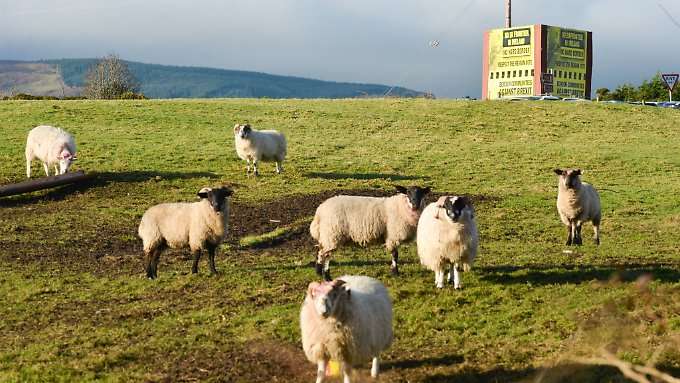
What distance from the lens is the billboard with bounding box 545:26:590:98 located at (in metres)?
66.4

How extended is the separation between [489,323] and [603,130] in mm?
31643

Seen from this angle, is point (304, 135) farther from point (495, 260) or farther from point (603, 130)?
point (495, 260)

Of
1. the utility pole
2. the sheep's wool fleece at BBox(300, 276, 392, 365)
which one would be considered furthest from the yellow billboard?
the sheep's wool fleece at BBox(300, 276, 392, 365)

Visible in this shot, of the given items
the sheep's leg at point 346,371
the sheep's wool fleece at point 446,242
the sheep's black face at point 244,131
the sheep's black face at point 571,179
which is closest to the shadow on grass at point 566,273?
the sheep's wool fleece at point 446,242

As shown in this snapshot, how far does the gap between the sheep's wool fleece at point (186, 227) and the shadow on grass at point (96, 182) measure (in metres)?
10.8

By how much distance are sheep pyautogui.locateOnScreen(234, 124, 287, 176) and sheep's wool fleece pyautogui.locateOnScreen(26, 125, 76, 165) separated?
588 cm

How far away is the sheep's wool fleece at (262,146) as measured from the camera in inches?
1113

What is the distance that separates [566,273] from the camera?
557 inches

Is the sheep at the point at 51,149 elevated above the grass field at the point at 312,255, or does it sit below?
above

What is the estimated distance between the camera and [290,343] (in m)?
11.0

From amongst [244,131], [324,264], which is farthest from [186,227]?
[244,131]

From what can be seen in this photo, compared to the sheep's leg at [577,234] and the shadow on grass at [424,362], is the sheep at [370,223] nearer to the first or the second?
the shadow on grass at [424,362]

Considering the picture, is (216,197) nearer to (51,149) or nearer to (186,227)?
(186,227)

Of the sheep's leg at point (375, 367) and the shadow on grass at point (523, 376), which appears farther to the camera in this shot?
the sheep's leg at point (375, 367)
